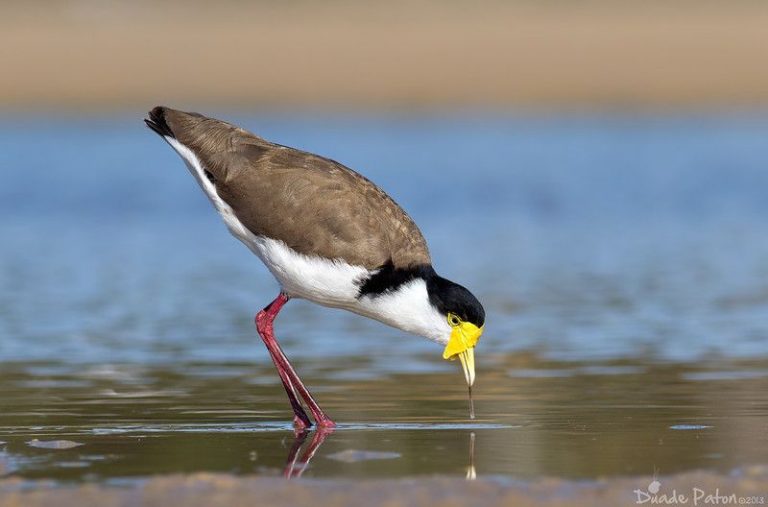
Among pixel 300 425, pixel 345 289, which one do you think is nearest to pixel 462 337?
pixel 345 289

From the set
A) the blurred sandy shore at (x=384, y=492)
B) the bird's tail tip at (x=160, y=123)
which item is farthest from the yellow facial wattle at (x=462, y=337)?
the bird's tail tip at (x=160, y=123)

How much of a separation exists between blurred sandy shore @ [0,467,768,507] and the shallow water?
1.07ft

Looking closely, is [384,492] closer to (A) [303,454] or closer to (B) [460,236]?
(A) [303,454]

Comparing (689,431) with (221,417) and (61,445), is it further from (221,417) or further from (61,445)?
(61,445)

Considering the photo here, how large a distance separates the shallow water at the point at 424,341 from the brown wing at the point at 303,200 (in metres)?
0.96

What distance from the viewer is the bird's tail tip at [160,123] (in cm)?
986

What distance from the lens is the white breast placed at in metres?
8.68

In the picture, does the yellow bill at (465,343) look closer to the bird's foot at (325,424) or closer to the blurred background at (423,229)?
the blurred background at (423,229)

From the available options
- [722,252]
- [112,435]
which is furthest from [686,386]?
[722,252]

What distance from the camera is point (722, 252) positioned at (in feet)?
54.5

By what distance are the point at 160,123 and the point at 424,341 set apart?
3.25 metres

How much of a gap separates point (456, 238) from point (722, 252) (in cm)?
331

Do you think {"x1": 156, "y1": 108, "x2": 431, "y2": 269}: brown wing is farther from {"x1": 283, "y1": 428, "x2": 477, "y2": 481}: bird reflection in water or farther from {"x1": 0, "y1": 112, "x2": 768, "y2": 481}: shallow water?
{"x1": 283, "y1": 428, "x2": 477, "y2": 481}: bird reflection in water

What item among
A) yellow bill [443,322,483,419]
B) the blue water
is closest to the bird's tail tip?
the blue water
